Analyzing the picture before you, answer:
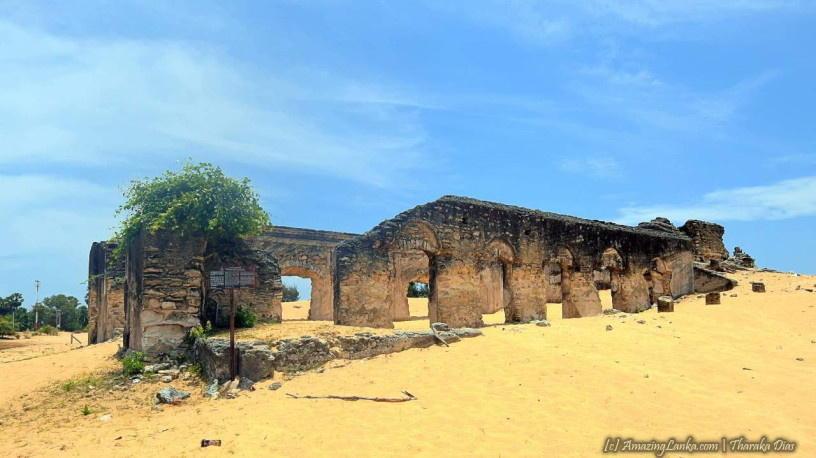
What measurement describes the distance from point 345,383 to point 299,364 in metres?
1.15

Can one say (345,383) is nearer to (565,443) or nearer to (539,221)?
(565,443)

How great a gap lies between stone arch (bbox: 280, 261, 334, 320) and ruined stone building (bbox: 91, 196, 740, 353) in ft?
0.15

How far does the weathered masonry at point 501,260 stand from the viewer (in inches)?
561

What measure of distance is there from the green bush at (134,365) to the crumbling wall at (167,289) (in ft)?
0.65

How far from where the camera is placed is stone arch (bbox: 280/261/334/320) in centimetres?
2447

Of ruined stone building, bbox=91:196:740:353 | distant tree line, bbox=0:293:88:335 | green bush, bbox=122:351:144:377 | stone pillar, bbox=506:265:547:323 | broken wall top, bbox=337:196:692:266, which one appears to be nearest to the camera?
green bush, bbox=122:351:144:377

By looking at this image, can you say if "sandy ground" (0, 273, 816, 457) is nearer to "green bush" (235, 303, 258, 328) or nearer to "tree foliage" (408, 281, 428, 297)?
"green bush" (235, 303, 258, 328)

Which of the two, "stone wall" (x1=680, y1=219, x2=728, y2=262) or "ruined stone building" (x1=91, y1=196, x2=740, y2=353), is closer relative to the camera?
"ruined stone building" (x1=91, y1=196, x2=740, y2=353)

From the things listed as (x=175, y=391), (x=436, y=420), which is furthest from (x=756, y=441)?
(x=175, y=391)

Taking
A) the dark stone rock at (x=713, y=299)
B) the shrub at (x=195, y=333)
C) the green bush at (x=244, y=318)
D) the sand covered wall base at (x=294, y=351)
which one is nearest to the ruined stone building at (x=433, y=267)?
the shrub at (x=195, y=333)

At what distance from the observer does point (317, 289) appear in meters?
24.9

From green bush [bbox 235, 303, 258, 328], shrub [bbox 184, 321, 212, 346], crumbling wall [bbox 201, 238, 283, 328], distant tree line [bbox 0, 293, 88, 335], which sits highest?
crumbling wall [bbox 201, 238, 283, 328]

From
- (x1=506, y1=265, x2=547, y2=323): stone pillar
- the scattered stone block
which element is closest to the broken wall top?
(x1=506, y1=265, x2=547, y2=323): stone pillar

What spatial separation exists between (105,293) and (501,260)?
45.0 feet
